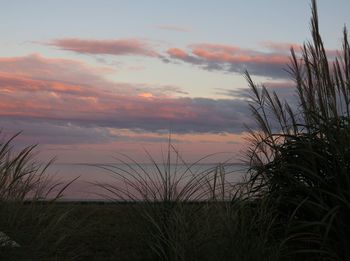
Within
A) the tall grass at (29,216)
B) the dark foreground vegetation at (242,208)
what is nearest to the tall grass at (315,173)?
the dark foreground vegetation at (242,208)

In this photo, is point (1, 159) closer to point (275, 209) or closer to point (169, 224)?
point (169, 224)

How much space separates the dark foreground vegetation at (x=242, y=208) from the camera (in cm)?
415

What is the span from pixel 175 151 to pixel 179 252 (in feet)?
3.85

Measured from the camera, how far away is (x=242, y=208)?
178 inches

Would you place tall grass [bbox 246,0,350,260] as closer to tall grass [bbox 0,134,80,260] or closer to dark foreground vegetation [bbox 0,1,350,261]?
dark foreground vegetation [bbox 0,1,350,261]

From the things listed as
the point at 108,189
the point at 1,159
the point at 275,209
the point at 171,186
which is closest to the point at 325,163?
the point at 275,209

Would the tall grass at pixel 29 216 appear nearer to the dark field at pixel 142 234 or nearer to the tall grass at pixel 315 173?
the dark field at pixel 142 234

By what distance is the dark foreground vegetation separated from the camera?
13.6ft

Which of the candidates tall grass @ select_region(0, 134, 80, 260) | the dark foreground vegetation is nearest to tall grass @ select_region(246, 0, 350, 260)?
the dark foreground vegetation

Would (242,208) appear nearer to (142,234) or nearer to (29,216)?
(142,234)

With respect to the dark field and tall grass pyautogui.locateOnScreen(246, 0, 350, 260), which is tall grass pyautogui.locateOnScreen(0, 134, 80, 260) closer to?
the dark field

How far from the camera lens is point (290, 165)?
14.4 ft

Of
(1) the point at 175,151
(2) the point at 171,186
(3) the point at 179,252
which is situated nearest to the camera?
(3) the point at 179,252

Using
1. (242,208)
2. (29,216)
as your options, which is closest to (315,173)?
(242,208)
